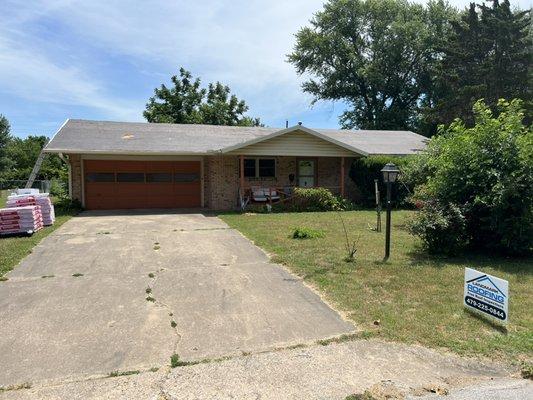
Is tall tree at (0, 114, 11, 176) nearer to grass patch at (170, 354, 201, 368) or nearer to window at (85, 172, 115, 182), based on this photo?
window at (85, 172, 115, 182)

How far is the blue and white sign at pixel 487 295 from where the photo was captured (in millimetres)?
4371

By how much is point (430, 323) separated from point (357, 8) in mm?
40320

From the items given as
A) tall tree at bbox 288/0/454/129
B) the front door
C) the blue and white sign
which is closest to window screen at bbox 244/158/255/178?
the front door

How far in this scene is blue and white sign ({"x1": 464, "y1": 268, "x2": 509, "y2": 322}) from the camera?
437 centimetres

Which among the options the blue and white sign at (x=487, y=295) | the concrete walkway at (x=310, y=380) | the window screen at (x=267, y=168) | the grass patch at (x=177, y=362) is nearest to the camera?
the concrete walkway at (x=310, y=380)

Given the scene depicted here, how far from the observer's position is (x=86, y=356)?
370 centimetres

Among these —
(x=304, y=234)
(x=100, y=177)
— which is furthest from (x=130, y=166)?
(x=304, y=234)

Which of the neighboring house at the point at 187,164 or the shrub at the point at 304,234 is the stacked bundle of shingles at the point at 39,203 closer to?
the neighboring house at the point at 187,164

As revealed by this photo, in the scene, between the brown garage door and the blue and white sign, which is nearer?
the blue and white sign

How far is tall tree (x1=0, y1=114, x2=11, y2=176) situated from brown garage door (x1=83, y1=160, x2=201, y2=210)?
29.7 metres

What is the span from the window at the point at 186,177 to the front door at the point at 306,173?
4544 mm

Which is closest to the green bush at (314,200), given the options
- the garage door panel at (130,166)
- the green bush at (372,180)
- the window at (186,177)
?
the green bush at (372,180)

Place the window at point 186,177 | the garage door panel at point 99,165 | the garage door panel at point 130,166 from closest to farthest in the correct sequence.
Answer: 1. the garage door panel at point 99,165
2. the garage door panel at point 130,166
3. the window at point 186,177

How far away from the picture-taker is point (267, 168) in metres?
18.1
